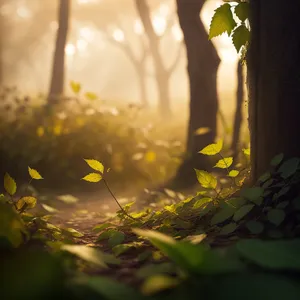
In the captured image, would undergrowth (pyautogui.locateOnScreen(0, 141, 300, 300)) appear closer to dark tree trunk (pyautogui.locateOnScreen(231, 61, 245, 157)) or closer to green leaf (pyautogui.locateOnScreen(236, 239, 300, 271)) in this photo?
green leaf (pyautogui.locateOnScreen(236, 239, 300, 271))

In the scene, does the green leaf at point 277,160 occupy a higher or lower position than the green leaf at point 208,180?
higher

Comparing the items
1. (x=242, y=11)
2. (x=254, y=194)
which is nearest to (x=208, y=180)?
(x=254, y=194)

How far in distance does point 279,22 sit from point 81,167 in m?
5.73

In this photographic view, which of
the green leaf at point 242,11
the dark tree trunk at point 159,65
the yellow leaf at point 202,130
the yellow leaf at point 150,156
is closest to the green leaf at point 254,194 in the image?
the green leaf at point 242,11

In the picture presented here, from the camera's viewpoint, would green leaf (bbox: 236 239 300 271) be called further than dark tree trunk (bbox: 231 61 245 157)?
No

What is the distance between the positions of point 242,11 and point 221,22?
0.19 metres

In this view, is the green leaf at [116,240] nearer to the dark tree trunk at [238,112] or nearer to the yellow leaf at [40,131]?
the dark tree trunk at [238,112]

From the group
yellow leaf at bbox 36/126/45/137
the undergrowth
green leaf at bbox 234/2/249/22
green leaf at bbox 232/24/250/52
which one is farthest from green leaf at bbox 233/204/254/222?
yellow leaf at bbox 36/126/45/137

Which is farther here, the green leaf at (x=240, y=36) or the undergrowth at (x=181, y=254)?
the green leaf at (x=240, y=36)

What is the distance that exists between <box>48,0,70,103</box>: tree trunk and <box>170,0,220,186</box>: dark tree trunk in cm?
470

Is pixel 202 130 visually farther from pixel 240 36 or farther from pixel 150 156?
pixel 240 36

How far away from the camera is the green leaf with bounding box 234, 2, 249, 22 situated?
8.24ft

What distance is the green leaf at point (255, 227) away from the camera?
207cm

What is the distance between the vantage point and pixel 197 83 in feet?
22.2
